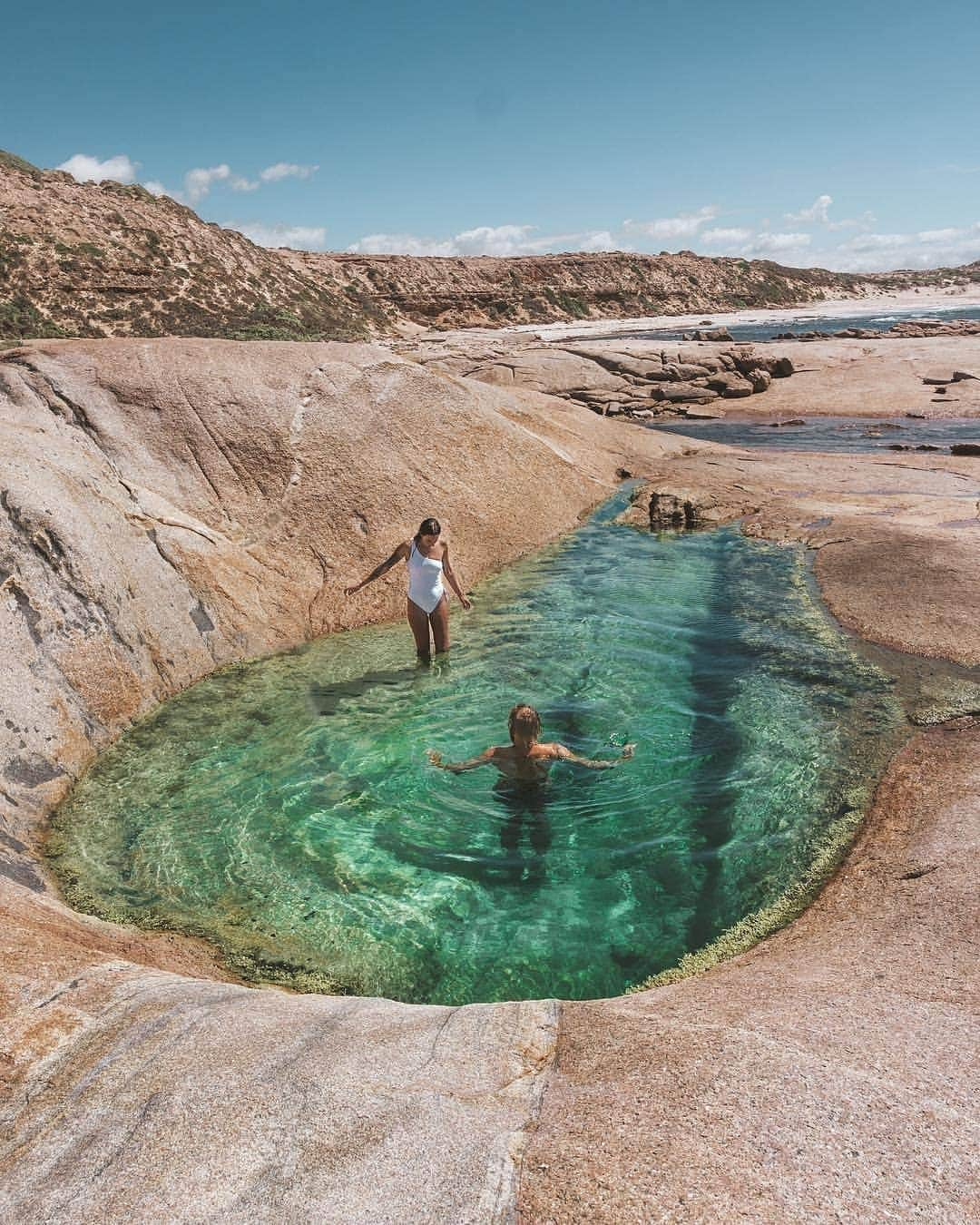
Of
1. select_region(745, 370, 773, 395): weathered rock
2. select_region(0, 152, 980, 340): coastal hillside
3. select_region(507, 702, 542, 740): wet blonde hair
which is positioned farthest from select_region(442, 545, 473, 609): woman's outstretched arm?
select_region(745, 370, 773, 395): weathered rock

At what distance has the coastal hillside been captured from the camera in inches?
1476

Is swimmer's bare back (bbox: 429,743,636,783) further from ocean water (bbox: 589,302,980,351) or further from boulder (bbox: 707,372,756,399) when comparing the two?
ocean water (bbox: 589,302,980,351)

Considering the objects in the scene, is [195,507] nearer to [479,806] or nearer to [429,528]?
[429,528]

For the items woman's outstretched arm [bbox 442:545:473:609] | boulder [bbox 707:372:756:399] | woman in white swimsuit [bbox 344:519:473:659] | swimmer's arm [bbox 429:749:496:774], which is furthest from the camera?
boulder [bbox 707:372:756:399]

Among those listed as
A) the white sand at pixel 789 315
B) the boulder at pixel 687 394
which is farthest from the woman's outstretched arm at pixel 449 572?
the white sand at pixel 789 315

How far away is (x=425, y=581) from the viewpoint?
8.59 meters

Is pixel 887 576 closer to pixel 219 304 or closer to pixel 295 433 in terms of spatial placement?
pixel 295 433

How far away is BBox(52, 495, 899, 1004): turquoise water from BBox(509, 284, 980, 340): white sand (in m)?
51.3

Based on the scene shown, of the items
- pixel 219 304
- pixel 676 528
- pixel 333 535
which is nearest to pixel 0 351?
pixel 333 535

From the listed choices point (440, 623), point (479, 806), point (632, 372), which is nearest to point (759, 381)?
point (632, 372)

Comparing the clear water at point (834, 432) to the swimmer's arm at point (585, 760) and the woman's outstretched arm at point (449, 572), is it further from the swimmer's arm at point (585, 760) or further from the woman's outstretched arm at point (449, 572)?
the swimmer's arm at point (585, 760)

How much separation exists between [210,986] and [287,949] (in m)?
1.10

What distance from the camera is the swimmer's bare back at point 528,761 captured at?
6.41m

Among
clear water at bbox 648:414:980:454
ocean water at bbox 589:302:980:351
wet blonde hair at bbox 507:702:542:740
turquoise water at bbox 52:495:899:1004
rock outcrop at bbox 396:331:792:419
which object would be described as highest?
ocean water at bbox 589:302:980:351
